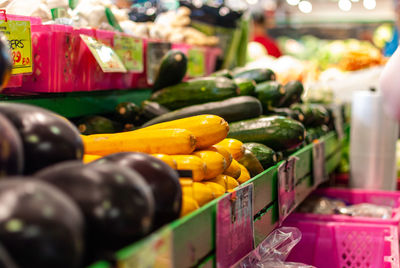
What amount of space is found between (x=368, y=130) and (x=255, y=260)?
6.40 feet

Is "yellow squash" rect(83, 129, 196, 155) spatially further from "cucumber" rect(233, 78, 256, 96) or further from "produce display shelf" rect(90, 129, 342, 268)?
"cucumber" rect(233, 78, 256, 96)

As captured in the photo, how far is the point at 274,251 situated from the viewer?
181cm

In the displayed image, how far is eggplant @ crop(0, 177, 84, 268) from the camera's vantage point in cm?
73

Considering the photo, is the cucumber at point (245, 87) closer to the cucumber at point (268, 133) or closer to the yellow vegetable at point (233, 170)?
the cucumber at point (268, 133)

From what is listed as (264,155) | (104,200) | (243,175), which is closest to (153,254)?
(104,200)

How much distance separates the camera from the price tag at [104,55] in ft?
6.34

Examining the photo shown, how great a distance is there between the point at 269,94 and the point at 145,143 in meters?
1.16

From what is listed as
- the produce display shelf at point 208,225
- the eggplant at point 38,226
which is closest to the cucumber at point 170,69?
the produce display shelf at point 208,225

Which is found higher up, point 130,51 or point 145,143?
point 130,51

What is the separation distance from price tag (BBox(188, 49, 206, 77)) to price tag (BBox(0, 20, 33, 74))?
1280mm

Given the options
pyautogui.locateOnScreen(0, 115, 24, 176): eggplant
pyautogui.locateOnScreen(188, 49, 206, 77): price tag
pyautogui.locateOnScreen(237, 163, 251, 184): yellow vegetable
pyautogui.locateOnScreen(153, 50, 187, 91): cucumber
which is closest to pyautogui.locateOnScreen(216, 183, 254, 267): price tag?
pyautogui.locateOnScreen(237, 163, 251, 184): yellow vegetable

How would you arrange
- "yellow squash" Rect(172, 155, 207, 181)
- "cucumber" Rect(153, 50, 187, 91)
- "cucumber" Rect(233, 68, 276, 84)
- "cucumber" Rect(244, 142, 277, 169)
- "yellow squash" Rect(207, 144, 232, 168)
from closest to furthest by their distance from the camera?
1. "yellow squash" Rect(172, 155, 207, 181)
2. "yellow squash" Rect(207, 144, 232, 168)
3. "cucumber" Rect(244, 142, 277, 169)
4. "cucumber" Rect(153, 50, 187, 91)
5. "cucumber" Rect(233, 68, 276, 84)

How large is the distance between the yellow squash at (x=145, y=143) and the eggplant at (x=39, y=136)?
0.42 metres

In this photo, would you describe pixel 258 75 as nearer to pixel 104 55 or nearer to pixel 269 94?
pixel 269 94
